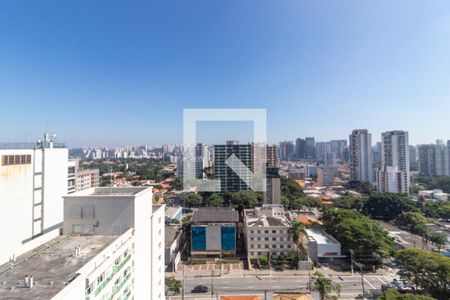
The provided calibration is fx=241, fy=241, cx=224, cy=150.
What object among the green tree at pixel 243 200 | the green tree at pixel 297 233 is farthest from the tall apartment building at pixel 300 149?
the green tree at pixel 297 233

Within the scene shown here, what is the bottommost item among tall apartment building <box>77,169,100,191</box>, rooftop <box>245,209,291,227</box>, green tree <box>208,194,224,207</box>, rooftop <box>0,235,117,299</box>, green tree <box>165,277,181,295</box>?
green tree <box>165,277,181,295</box>

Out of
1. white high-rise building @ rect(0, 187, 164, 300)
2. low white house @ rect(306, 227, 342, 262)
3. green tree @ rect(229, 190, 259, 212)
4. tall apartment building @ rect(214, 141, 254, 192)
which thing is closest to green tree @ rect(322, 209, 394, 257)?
low white house @ rect(306, 227, 342, 262)

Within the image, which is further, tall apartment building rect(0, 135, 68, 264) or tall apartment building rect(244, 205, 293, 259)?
tall apartment building rect(244, 205, 293, 259)

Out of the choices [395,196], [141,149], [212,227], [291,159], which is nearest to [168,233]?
[212,227]

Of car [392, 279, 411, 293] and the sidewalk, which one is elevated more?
car [392, 279, 411, 293]

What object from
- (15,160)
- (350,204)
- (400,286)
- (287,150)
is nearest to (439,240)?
(400,286)

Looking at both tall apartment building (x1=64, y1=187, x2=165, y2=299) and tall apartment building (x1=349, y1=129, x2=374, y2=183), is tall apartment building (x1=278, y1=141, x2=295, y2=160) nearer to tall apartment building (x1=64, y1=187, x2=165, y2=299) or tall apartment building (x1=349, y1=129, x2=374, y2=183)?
tall apartment building (x1=349, y1=129, x2=374, y2=183)

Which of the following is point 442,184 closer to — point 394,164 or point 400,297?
point 394,164

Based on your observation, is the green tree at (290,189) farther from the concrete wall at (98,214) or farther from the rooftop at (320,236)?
the concrete wall at (98,214)
